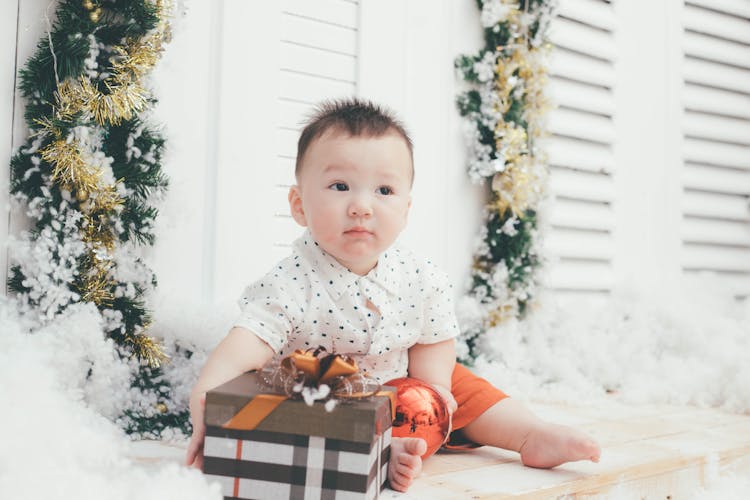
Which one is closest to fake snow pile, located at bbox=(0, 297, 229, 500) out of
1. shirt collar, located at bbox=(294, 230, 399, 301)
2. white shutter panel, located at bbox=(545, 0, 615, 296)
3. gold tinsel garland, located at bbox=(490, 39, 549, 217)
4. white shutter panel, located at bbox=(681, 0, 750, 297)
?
shirt collar, located at bbox=(294, 230, 399, 301)

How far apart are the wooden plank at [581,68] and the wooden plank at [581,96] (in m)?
0.02

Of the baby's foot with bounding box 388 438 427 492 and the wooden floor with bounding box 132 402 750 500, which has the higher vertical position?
the baby's foot with bounding box 388 438 427 492

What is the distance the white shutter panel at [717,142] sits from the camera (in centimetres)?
278

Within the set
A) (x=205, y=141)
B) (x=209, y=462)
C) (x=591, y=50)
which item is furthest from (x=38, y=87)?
(x=591, y=50)

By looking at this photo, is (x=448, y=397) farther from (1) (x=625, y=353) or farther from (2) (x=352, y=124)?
(1) (x=625, y=353)

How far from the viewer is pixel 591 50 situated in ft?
8.22

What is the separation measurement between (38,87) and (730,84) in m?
2.57

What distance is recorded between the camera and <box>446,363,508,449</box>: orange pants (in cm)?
141

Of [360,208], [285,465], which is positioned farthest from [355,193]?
[285,465]

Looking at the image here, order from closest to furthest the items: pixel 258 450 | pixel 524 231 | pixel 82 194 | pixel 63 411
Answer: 1. pixel 258 450
2. pixel 63 411
3. pixel 82 194
4. pixel 524 231

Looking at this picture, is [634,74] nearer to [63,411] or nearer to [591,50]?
[591,50]

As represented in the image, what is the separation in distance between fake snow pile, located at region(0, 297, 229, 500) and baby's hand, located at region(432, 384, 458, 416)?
1.73 feet

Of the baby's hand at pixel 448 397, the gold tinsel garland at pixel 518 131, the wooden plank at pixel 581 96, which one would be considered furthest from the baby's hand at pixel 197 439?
the wooden plank at pixel 581 96

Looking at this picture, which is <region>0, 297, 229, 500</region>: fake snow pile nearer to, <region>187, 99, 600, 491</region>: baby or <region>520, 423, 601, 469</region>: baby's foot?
<region>187, 99, 600, 491</region>: baby
